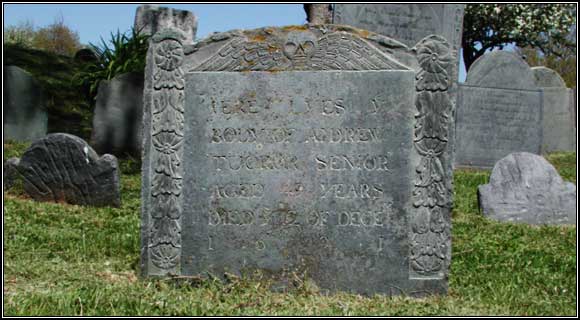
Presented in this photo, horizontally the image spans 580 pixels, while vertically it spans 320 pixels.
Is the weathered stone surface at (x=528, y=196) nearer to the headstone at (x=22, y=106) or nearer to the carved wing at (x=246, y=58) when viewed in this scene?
the carved wing at (x=246, y=58)

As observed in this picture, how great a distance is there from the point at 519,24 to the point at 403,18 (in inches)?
879

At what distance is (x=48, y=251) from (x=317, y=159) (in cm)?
243

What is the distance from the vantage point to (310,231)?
14.5 ft

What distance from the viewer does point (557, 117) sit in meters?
15.6

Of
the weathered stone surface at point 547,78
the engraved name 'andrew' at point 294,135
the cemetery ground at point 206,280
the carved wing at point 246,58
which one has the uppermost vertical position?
the weathered stone surface at point 547,78

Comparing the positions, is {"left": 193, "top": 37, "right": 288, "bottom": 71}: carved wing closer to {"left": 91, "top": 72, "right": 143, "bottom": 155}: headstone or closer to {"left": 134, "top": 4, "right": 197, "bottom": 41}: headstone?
{"left": 91, "top": 72, "right": 143, "bottom": 155}: headstone

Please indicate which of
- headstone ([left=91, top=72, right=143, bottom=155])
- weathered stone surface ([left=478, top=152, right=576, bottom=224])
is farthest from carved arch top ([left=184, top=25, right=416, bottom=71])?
headstone ([left=91, top=72, right=143, bottom=155])

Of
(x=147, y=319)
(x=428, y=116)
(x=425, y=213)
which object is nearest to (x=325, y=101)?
(x=428, y=116)

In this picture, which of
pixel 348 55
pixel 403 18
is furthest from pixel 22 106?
pixel 348 55

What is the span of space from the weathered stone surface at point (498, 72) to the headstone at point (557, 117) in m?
2.84

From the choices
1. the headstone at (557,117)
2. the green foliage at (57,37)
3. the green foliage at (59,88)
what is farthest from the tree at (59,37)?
the headstone at (557,117)

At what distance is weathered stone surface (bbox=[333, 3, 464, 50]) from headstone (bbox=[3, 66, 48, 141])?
5.08 metres

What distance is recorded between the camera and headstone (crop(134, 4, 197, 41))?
17.0 m

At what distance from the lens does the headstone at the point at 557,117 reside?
50.8 feet
